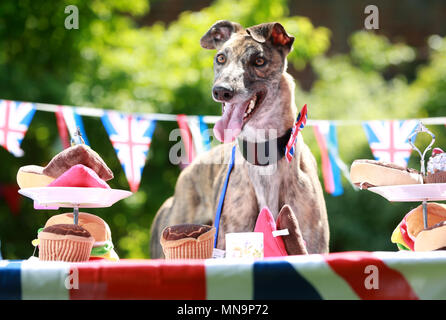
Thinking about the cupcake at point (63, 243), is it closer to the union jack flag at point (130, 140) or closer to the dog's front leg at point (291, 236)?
the dog's front leg at point (291, 236)

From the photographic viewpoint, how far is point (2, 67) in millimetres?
8594

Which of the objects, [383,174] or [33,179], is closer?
[383,174]

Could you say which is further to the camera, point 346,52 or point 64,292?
point 346,52

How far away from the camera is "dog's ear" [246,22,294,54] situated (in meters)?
2.95

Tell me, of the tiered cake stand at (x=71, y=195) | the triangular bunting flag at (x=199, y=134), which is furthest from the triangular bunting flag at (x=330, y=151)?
the tiered cake stand at (x=71, y=195)

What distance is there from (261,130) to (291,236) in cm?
97

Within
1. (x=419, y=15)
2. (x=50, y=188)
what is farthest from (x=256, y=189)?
(x=419, y=15)

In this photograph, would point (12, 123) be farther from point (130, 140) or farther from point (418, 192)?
point (418, 192)

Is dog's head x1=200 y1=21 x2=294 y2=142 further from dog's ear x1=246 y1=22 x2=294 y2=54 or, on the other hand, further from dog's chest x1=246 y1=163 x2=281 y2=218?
dog's chest x1=246 y1=163 x2=281 y2=218

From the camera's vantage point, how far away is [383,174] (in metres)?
2.16

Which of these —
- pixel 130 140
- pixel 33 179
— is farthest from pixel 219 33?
pixel 130 140

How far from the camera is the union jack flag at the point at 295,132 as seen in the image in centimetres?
274
